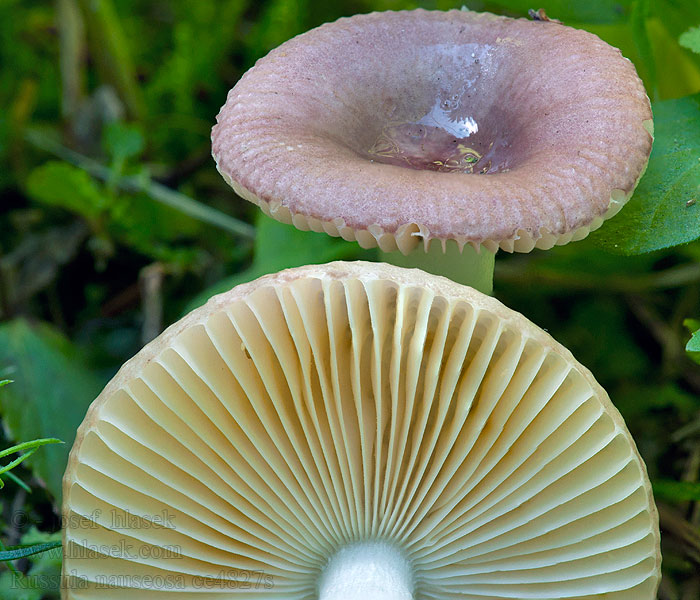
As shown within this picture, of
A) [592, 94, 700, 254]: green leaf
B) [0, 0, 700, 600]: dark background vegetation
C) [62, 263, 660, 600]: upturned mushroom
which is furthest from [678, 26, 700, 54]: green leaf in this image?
[62, 263, 660, 600]: upturned mushroom

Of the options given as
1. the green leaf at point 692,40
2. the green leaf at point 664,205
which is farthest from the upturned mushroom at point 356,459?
the green leaf at point 692,40

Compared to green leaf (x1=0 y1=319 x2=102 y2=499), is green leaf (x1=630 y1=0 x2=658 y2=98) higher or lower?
higher

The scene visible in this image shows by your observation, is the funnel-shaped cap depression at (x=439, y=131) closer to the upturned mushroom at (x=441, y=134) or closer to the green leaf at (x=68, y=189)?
the upturned mushroom at (x=441, y=134)

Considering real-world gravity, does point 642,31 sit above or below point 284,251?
above

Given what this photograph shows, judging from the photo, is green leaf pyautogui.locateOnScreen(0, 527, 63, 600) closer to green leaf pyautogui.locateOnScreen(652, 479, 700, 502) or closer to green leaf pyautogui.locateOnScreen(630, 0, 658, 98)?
green leaf pyautogui.locateOnScreen(652, 479, 700, 502)

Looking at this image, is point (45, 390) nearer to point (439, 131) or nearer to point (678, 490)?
point (439, 131)

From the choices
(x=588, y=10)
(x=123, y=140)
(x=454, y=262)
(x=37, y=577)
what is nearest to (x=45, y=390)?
(x=37, y=577)
